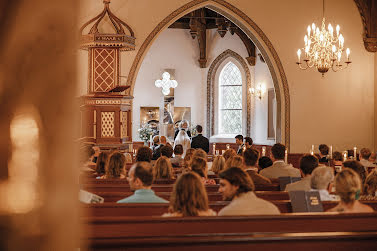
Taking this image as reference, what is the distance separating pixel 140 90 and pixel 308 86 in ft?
23.3

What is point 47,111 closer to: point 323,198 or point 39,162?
point 39,162

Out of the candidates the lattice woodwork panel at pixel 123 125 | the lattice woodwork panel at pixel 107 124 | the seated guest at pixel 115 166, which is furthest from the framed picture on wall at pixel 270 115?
the seated guest at pixel 115 166

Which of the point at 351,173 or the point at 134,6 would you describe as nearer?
the point at 351,173

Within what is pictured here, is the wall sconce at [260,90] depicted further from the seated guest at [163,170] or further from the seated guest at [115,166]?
the seated guest at [115,166]

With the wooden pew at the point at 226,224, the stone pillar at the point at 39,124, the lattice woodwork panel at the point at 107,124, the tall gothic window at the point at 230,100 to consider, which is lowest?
the wooden pew at the point at 226,224

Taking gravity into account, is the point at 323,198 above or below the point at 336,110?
below

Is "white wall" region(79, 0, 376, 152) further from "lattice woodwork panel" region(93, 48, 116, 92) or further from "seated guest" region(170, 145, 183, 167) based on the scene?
"seated guest" region(170, 145, 183, 167)

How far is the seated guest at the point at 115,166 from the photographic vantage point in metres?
6.10

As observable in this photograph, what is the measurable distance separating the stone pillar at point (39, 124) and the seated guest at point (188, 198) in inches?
108

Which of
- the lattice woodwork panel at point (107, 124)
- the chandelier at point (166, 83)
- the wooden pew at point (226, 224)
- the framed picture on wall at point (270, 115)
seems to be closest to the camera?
the wooden pew at point (226, 224)

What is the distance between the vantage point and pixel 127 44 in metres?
12.3

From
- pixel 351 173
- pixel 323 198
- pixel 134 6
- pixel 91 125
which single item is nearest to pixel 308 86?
pixel 134 6

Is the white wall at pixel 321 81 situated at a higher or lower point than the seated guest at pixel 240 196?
higher

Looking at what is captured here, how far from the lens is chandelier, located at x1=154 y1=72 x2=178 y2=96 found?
1970cm
